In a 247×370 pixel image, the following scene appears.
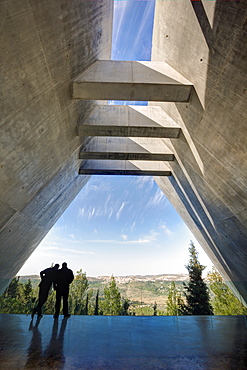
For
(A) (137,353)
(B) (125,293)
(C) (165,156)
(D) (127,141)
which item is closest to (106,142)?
(D) (127,141)

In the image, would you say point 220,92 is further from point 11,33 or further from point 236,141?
point 11,33

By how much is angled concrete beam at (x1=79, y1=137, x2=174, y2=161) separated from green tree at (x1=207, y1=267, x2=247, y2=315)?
5644mm

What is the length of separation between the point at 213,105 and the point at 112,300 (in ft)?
21.8

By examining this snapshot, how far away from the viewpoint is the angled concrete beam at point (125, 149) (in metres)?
9.79

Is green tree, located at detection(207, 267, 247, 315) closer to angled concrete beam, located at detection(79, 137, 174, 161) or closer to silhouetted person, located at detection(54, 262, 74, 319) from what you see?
silhouetted person, located at detection(54, 262, 74, 319)

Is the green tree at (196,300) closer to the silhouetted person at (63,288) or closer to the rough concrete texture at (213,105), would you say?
the rough concrete texture at (213,105)

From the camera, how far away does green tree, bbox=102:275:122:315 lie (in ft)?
22.2

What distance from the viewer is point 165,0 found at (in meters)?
5.96

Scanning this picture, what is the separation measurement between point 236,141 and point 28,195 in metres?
6.48

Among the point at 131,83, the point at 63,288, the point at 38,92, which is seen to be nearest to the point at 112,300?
the point at 63,288

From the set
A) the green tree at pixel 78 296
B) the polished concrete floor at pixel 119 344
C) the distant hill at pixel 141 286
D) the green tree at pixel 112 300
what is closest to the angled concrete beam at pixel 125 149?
the distant hill at pixel 141 286

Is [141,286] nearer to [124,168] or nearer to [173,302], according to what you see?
[173,302]

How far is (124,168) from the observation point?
A: 11.5m

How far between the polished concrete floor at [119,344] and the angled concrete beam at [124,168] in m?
7.04
